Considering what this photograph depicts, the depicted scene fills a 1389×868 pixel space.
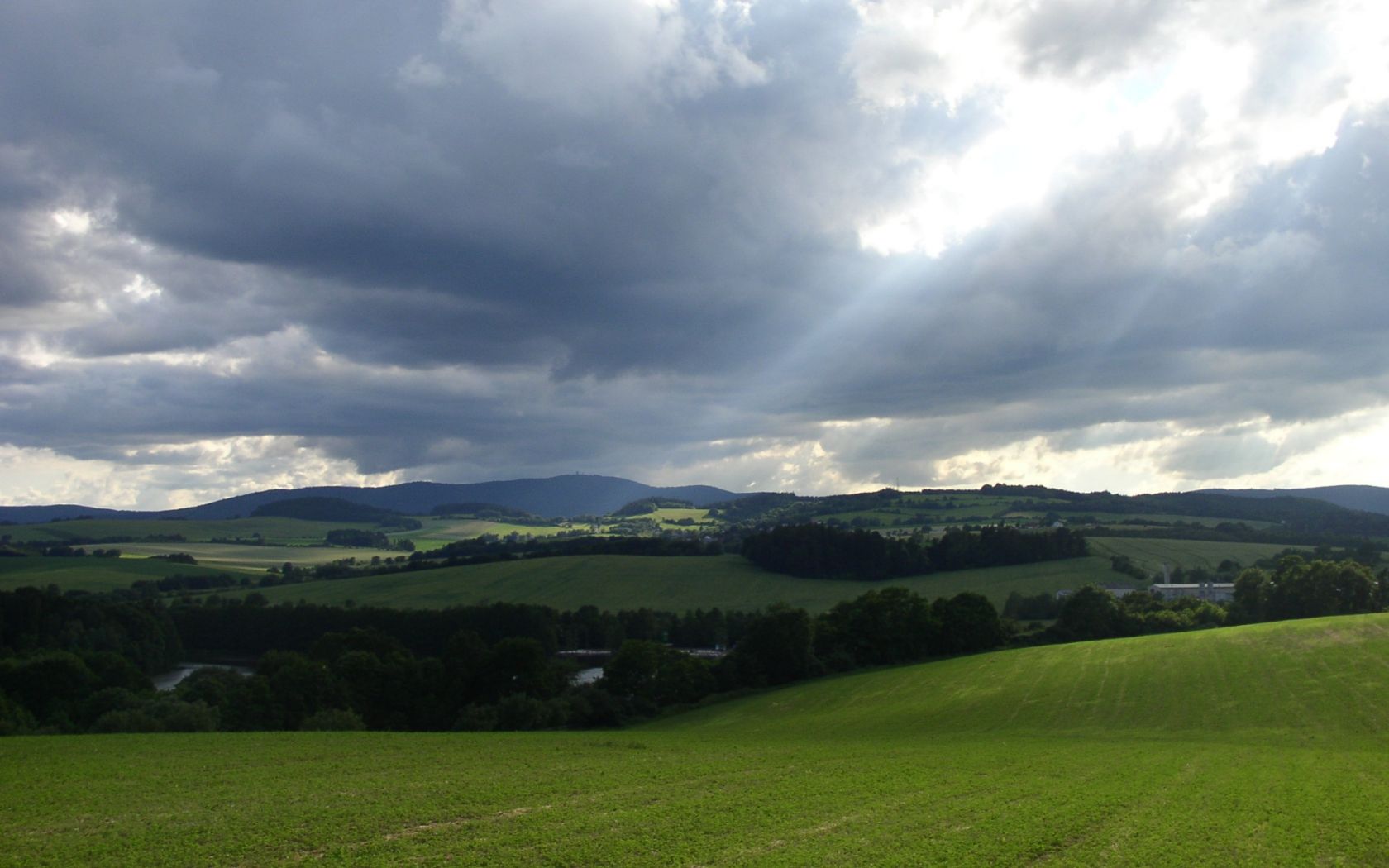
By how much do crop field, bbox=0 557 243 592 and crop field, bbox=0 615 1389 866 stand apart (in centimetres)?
14131

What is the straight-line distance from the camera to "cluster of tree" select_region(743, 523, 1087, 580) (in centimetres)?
15938

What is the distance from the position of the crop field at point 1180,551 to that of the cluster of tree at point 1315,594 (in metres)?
53.7

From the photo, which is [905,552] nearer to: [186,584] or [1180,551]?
[1180,551]

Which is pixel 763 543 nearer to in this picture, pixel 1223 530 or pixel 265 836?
pixel 1223 530

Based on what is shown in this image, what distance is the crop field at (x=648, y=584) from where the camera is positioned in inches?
5531

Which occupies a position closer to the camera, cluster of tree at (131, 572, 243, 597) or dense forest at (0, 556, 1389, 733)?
dense forest at (0, 556, 1389, 733)

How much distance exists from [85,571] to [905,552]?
15276cm

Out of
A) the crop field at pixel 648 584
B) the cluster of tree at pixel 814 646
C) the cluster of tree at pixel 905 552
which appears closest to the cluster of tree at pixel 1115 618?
the cluster of tree at pixel 814 646

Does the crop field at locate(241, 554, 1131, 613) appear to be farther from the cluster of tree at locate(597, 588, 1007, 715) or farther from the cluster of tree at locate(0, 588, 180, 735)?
the cluster of tree at locate(597, 588, 1007, 715)

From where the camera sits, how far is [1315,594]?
95562 mm

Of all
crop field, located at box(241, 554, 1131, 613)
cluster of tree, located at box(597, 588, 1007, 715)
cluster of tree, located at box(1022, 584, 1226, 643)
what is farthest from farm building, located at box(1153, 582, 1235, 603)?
cluster of tree, located at box(597, 588, 1007, 715)

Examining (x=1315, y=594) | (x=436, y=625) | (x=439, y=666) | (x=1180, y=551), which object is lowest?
(x=436, y=625)

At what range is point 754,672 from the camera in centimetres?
8494

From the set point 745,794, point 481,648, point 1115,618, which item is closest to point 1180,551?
point 1115,618
